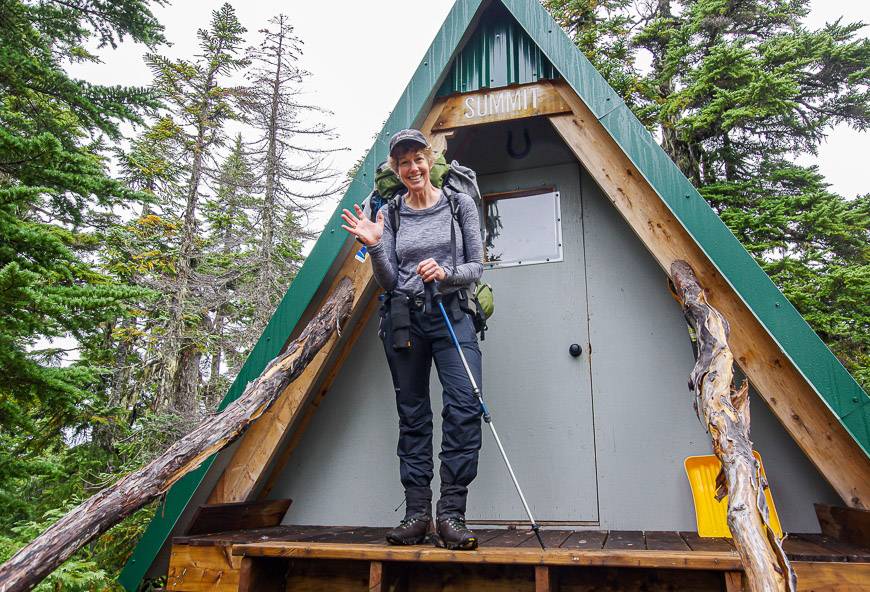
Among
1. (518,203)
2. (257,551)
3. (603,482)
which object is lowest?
(257,551)

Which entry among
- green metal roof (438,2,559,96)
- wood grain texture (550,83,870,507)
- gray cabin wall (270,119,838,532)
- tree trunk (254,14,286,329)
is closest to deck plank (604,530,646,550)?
gray cabin wall (270,119,838,532)

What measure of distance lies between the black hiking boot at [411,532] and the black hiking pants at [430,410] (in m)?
0.04

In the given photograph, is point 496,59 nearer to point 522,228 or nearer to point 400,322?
point 522,228

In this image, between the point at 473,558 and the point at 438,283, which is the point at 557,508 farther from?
the point at 438,283

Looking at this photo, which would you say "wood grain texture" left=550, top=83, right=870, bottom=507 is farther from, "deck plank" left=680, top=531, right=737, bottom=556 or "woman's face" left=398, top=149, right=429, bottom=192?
"woman's face" left=398, top=149, right=429, bottom=192

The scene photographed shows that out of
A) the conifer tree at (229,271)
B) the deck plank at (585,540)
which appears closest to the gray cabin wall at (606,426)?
the deck plank at (585,540)

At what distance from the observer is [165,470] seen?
2.43m

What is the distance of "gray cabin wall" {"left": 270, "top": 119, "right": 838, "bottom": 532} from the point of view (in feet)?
11.1

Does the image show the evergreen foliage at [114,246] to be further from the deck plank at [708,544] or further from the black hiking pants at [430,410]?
the deck plank at [708,544]

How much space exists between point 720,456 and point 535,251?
220cm

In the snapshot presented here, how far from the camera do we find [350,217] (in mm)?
2750

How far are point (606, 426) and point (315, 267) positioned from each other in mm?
2218

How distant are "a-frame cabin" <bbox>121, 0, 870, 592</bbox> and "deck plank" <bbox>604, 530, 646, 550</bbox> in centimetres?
2

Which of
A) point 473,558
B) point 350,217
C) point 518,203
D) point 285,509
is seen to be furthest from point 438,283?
point 285,509
